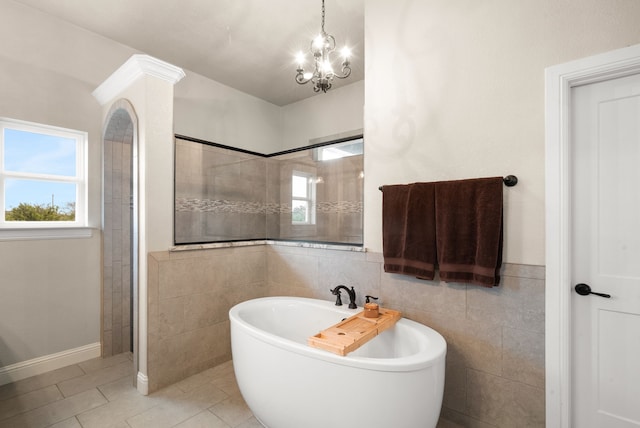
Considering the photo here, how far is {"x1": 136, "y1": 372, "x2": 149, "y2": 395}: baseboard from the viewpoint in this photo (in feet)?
7.35

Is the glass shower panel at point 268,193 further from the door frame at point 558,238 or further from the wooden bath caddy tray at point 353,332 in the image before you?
the door frame at point 558,238

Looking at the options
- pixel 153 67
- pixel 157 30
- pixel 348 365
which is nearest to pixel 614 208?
pixel 348 365

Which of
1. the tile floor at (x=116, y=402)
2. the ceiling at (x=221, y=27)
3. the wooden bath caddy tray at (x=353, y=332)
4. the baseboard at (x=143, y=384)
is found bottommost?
the tile floor at (x=116, y=402)

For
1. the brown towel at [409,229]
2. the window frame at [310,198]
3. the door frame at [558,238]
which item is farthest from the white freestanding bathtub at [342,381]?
the window frame at [310,198]

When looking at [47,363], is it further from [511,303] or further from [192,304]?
[511,303]

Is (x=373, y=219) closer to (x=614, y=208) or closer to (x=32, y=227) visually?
(x=614, y=208)

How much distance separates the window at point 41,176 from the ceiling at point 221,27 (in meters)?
1.03

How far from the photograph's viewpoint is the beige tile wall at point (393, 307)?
5.54ft

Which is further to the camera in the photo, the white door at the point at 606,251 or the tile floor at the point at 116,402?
the tile floor at the point at 116,402

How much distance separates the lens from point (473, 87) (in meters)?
1.85

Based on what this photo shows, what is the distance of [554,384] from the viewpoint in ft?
5.21

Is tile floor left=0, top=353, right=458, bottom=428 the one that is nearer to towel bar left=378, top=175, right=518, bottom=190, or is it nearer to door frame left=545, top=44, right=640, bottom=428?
door frame left=545, top=44, right=640, bottom=428

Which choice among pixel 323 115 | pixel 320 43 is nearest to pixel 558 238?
pixel 320 43

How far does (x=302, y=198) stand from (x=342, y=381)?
236 cm
